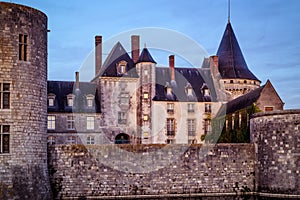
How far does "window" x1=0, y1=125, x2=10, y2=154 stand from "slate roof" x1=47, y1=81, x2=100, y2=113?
23294 mm

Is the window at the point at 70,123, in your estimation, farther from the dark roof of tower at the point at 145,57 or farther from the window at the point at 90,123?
the dark roof of tower at the point at 145,57

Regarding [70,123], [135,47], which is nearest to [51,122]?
[70,123]

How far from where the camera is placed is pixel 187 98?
47438 mm

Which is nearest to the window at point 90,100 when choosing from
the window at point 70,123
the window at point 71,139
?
the window at point 70,123

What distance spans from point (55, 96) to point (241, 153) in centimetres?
2233

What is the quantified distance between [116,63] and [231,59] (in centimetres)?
1221

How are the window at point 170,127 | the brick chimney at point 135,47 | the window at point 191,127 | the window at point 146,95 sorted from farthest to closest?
the brick chimney at point 135,47
the window at point 191,127
the window at point 170,127
the window at point 146,95

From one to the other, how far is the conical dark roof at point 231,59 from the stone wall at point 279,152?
23.9m

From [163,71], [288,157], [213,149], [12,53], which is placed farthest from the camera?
[163,71]

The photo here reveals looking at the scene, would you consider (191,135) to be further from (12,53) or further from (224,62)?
(12,53)

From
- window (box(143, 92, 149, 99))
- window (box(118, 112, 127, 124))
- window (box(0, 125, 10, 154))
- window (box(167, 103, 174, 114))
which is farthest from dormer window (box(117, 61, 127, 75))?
window (box(0, 125, 10, 154))

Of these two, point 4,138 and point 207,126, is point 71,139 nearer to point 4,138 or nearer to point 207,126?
point 207,126

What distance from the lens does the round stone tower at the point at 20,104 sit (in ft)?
68.6

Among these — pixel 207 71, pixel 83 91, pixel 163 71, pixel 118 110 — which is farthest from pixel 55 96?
→ pixel 207 71
